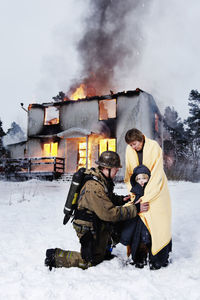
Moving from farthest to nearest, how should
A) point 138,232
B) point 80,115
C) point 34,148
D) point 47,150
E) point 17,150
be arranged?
point 17,150 → point 34,148 → point 47,150 → point 80,115 → point 138,232

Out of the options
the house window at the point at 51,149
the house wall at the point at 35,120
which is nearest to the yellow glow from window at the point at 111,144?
the house window at the point at 51,149

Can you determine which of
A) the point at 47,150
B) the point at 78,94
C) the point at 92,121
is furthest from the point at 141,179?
the point at 78,94

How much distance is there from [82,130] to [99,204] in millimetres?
15598

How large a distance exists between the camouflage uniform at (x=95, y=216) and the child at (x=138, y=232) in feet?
0.68

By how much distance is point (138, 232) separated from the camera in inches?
136

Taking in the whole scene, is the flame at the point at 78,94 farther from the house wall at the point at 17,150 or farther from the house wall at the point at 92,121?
the house wall at the point at 17,150

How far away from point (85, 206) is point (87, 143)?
50.6 feet

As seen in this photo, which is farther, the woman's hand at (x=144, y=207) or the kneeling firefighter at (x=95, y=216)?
the woman's hand at (x=144, y=207)

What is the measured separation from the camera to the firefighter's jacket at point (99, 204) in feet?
10.5

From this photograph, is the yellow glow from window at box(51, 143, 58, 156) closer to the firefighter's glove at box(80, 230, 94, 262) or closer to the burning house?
the burning house

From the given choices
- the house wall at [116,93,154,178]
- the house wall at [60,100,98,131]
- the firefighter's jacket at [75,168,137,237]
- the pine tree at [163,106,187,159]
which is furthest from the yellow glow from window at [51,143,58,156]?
the firefighter's jacket at [75,168,137,237]

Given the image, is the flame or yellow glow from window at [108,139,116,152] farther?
the flame

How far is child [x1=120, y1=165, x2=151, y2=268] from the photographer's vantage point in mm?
3443

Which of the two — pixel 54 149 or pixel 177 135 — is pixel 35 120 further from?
pixel 177 135
